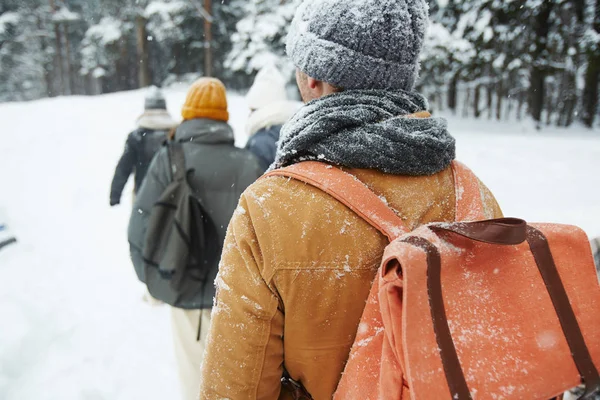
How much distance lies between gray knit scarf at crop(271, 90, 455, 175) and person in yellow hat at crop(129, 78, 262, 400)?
5.63ft

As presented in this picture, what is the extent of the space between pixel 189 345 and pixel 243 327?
2069 millimetres

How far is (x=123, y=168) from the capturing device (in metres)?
4.89

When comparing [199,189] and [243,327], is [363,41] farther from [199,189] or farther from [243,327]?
[199,189]

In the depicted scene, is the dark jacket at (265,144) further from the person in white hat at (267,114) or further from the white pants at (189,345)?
the white pants at (189,345)

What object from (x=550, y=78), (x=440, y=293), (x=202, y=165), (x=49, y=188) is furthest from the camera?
(x=550, y=78)

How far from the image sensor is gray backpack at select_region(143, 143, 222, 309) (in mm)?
2611

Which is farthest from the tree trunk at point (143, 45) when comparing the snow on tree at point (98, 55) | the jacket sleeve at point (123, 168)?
the jacket sleeve at point (123, 168)

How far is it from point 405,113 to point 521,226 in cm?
48

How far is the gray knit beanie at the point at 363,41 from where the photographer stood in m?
1.16

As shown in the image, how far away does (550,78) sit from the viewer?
20.8 meters

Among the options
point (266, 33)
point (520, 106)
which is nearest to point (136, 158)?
point (266, 33)

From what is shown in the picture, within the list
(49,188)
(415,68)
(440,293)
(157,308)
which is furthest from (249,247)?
(49,188)

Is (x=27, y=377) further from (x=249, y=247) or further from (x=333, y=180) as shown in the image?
(x=333, y=180)

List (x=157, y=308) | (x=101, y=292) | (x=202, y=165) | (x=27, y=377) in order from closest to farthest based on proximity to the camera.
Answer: (x=202, y=165)
(x=27, y=377)
(x=157, y=308)
(x=101, y=292)
